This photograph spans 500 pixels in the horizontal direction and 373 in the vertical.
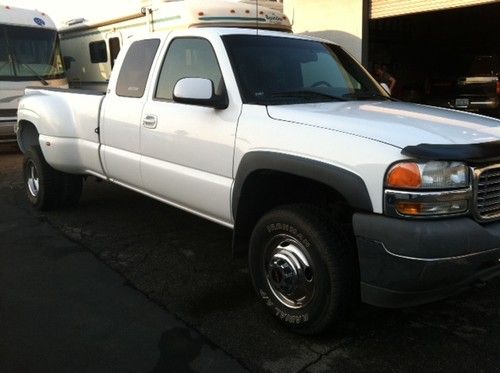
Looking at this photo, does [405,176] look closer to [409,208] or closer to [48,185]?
[409,208]

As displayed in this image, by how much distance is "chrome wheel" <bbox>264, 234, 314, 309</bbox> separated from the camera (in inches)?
128

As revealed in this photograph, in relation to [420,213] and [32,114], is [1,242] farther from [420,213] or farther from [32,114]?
[420,213]

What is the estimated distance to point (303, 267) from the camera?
3246 millimetres

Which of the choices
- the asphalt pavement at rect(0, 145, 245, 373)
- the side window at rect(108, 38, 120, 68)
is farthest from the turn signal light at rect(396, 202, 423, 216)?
the side window at rect(108, 38, 120, 68)

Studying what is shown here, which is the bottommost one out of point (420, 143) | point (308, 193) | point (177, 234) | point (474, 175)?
point (177, 234)

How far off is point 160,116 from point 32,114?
254 cm

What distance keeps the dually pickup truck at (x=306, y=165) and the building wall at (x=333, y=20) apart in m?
7.81

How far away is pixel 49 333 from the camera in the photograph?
11.3ft

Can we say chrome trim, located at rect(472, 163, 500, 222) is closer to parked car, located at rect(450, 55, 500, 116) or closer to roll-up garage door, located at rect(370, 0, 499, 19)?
roll-up garage door, located at rect(370, 0, 499, 19)

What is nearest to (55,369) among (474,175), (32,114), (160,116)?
(160,116)

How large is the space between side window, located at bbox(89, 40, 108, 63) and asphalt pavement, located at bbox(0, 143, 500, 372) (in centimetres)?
790

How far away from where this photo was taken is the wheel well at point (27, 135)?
6643 millimetres

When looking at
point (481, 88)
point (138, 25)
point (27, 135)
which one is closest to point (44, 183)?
point (27, 135)

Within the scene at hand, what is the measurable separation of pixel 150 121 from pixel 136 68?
0.68 m
